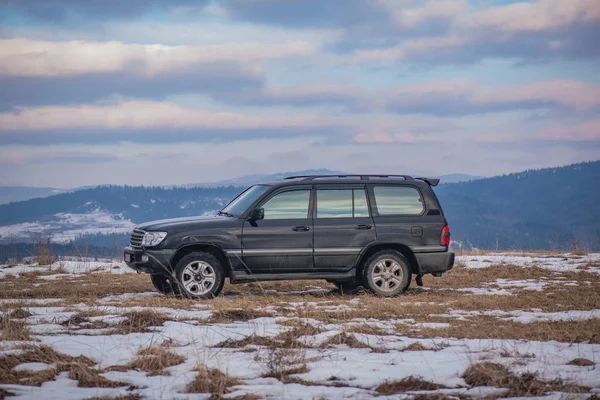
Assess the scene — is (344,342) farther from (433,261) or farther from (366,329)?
(433,261)

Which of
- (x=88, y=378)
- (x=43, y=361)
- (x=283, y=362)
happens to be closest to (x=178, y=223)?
(x=43, y=361)

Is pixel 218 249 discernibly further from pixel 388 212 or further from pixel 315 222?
pixel 388 212

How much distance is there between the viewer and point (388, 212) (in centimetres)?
1216

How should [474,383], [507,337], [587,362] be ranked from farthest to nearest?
[507,337]
[587,362]
[474,383]

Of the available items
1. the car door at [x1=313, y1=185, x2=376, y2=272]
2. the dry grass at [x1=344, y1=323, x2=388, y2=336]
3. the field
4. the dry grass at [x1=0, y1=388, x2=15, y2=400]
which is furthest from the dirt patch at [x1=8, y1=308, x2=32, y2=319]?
the car door at [x1=313, y1=185, x2=376, y2=272]

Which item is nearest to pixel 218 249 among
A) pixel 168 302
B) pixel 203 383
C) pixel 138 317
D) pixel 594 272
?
pixel 168 302

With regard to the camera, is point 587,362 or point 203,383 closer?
point 203,383

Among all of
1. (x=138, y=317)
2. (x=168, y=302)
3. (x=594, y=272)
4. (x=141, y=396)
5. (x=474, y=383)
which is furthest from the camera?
(x=594, y=272)

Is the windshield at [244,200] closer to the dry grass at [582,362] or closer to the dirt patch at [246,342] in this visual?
the dirt patch at [246,342]

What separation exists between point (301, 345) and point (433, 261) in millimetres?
5461

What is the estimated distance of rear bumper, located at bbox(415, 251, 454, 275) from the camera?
1207cm

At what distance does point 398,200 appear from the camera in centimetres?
1225

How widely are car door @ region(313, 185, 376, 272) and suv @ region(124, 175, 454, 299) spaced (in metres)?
0.02

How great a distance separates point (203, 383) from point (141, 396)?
47 cm
